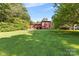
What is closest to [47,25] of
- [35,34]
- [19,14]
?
[35,34]

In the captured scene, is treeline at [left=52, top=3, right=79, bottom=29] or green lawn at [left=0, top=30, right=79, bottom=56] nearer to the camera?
green lawn at [left=0, top=30, right=79, bottom=56]

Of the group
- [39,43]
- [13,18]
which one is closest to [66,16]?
[39,43]

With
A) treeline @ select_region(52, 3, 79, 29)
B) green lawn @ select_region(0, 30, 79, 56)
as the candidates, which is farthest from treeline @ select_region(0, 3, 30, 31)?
treeline @ select_region(52, 3, 79, 29)

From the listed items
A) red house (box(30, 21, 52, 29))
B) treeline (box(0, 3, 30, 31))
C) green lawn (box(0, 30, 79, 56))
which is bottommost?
green lawn (box(0, 30, 79, 56))

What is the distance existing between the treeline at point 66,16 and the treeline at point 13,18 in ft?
0.96

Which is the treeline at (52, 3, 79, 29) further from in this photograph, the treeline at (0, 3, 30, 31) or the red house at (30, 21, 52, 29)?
the treeline at (0, 3, 30, 31)

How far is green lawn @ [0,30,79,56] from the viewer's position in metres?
A: 2.09

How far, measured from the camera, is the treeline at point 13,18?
2182 mm

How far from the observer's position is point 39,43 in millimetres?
2148

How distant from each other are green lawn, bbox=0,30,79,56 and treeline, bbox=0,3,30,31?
0.06 meters

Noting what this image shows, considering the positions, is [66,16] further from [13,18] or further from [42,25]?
[13,18]

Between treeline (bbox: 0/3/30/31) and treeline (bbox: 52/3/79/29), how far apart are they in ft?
0.96

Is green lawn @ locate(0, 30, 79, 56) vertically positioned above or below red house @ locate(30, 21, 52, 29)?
below

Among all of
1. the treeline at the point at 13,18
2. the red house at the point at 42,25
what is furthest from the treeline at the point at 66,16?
the treeline at the point at 13,18
